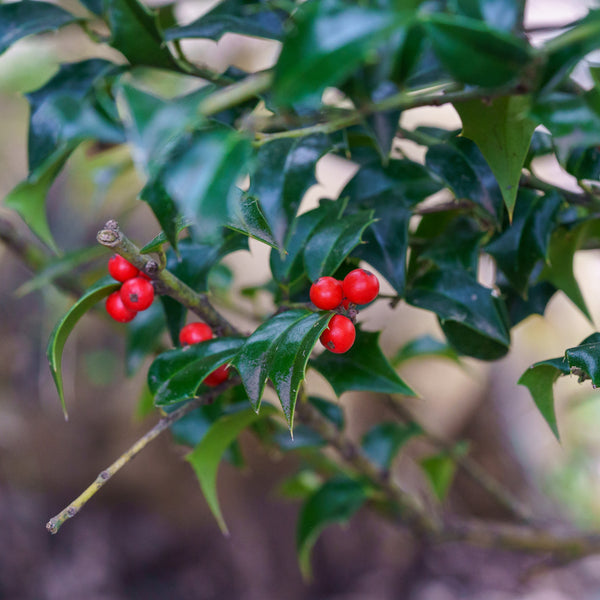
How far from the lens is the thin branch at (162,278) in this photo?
1.47ft

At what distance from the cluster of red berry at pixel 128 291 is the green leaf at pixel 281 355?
9 cm

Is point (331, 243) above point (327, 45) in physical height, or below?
below

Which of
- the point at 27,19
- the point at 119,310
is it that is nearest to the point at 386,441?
the point at 119,310

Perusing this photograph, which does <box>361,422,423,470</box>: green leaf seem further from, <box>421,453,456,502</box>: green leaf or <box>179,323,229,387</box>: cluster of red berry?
<box>179,323,229,387</box>: cluster of red berry

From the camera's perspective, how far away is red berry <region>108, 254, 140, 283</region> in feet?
1.60

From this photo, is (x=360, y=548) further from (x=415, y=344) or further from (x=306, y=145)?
(x=306, y=145)

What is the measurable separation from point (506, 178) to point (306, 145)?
0.51 ft

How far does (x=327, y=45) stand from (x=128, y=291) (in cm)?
26

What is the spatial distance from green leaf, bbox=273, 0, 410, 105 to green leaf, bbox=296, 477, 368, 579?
0.69 metres

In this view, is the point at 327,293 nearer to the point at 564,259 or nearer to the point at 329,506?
the point at 564,259

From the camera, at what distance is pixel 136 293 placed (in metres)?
0.48

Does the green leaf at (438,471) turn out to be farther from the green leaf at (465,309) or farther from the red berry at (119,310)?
the red berry at (119,310)

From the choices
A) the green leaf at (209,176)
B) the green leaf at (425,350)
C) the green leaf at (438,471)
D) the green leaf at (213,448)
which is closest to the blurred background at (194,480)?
the green leaf at (438,471)

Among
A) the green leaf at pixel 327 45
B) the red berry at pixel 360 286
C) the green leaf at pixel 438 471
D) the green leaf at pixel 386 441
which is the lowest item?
the green leaf at pixel 438 471
